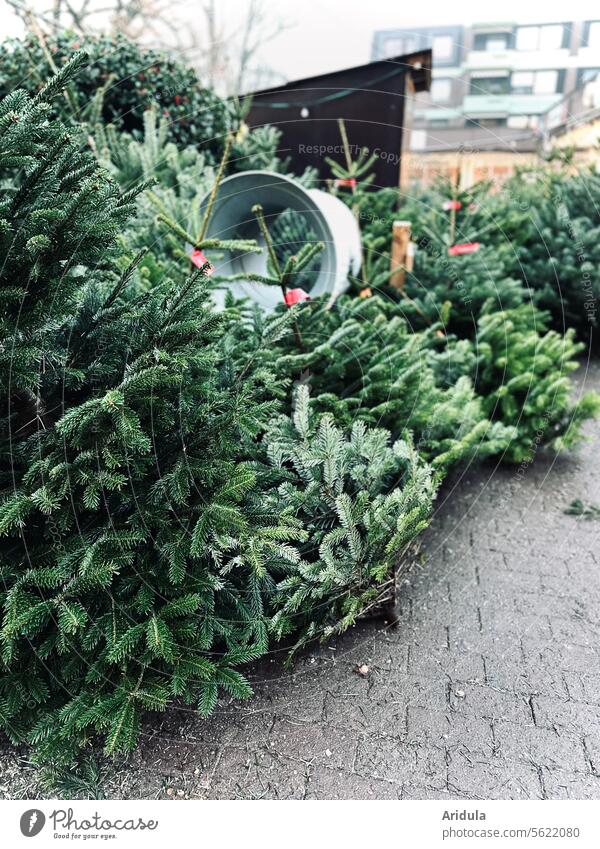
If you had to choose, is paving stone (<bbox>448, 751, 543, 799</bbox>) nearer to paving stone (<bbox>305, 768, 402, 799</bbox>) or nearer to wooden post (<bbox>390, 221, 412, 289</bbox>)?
paving stone (<bbox>305, 768, 402, 799</bbox>)

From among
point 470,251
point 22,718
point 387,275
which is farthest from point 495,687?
point 470,251

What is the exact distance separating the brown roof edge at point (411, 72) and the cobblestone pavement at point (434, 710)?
14.9 ft

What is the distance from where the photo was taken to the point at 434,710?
83.0 inches

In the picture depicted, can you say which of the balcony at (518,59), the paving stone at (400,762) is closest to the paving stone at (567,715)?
the paving stone at (400,762)

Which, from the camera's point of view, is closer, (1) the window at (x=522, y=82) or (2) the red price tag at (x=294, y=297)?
(2) the red price tag at (x=294, y=297)

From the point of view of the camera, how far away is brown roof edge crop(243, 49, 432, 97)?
5430 millimetres

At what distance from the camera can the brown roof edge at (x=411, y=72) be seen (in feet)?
17.8

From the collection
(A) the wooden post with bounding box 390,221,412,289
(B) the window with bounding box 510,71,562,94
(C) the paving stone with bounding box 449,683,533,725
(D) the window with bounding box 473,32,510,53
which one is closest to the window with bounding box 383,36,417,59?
(D) the window with bounding box 473,32,510,53

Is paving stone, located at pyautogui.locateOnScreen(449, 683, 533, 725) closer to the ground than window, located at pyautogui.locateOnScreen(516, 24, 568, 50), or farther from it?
closer to the ground

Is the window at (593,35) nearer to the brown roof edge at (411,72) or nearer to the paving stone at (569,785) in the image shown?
the brown roof edge at (411,72)

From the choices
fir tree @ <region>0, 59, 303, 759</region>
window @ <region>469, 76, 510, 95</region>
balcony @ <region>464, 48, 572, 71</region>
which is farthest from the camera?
window @ <region>469, 76, 510, 95</region>

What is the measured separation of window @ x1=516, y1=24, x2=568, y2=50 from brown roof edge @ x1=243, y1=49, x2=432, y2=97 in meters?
1.94
